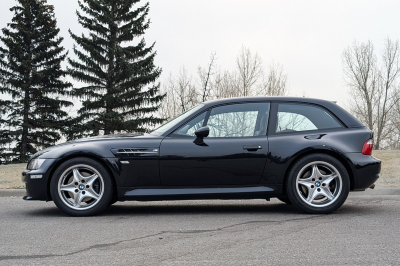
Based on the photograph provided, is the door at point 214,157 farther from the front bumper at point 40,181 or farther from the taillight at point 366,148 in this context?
the front bumper at point 40,181

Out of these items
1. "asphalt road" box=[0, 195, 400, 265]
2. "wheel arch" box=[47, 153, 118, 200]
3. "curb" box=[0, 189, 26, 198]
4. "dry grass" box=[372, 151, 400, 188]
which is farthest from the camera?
"dry grass" box=[372, 151, 400, 188]

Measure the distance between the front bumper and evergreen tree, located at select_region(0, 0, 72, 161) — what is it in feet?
104

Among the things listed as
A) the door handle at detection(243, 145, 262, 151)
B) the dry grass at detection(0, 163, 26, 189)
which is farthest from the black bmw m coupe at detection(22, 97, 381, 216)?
the dry grass at detection(0, 163, 26, 189)

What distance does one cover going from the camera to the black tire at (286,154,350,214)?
6117mm

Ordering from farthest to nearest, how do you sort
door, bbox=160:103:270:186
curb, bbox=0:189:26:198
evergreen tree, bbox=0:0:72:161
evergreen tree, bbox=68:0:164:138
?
1. evergreen tree, bbox=0:0:72:161
2. evergreen tree, bbox=68:0:164:138
3. curb, bbox=0:189:26:198
4. door, bbox=160:103:270:186

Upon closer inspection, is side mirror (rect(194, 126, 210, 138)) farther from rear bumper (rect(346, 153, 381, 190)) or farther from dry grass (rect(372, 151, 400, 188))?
dry grass (rect(372, 151, 400, 188))

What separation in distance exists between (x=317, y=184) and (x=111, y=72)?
29.9 metres

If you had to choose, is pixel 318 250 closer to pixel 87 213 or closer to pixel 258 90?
pixel 87 213

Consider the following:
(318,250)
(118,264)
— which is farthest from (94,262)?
(318,250)

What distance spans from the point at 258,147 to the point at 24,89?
112ft

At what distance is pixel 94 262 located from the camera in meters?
3.76

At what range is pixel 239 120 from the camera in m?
6.52

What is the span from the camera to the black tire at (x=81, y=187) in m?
6.07

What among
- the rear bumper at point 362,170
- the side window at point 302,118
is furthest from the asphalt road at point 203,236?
the side window at point 302,118
